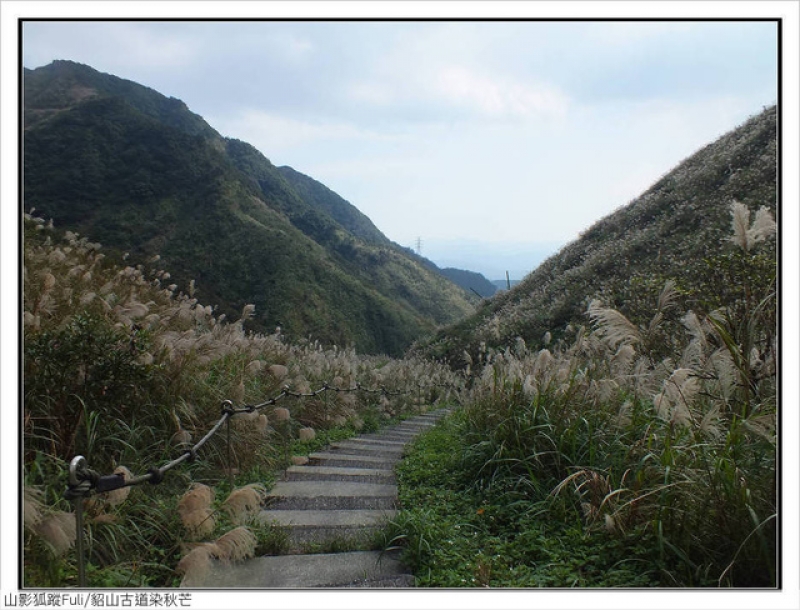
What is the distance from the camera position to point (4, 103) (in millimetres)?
3062

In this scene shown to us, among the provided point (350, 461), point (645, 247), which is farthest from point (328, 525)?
point (645, 247)

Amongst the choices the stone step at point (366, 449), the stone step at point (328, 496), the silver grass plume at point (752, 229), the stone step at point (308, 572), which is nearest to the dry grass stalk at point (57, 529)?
the stone step at point (308, 572)

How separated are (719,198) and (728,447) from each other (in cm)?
2052

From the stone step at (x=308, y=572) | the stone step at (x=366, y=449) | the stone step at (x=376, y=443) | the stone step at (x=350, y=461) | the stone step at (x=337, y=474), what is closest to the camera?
the stone step at (x=308, y=572)

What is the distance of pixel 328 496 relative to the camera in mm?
4344

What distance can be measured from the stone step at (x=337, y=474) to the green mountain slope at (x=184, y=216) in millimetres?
30842

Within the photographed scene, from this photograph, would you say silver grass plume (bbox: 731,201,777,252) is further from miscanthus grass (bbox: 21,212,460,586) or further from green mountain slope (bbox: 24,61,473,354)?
green mountain slope (bbox: 24,61,473,354)

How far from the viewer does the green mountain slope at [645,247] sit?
57.4 feet

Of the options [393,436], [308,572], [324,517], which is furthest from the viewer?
[393,436]

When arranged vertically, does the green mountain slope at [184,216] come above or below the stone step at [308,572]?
above

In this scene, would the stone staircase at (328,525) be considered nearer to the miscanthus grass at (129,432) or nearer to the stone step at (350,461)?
the stone step at (350,461)

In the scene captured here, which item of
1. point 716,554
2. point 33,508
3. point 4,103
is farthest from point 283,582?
point 4,103

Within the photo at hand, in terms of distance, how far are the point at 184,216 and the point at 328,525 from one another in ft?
154

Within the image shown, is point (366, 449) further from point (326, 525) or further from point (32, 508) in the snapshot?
point (32, 508)
